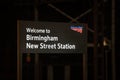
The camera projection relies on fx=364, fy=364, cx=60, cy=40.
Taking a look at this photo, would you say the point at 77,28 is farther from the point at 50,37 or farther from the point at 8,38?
the point at 8,38

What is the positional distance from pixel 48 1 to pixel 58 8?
7.78 feet

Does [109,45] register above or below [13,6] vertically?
below

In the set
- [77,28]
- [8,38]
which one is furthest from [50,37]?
[8,38]

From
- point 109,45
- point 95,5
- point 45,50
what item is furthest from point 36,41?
point 109,45

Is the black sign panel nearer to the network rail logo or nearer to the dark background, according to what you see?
the network rail logo

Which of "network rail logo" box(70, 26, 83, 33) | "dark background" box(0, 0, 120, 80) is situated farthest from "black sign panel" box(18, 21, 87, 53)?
"dark background" box(0, 0, 120, 80)

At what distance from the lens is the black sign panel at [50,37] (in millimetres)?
8695

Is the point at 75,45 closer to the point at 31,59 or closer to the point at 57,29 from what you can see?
the point at 57,29

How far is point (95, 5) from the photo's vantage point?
8805 mm

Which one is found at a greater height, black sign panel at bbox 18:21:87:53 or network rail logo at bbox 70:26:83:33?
network rail logo at bbox 70:26:83:33

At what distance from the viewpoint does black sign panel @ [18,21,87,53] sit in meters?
8.70

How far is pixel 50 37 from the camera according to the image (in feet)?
29.7

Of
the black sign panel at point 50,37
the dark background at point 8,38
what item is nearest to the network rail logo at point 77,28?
the black sign panel at point 50,37

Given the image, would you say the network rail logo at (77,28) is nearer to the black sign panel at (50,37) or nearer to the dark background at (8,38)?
the black sign panel at (50,37)
